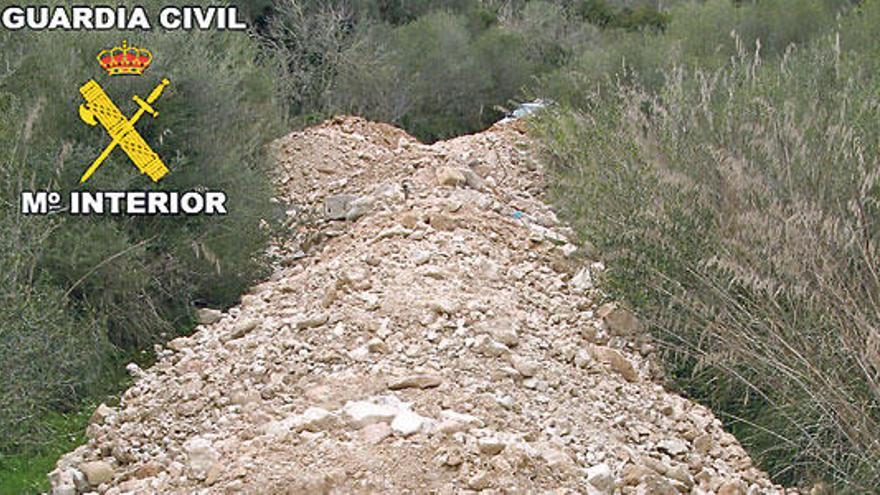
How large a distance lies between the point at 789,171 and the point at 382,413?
2.45 metres

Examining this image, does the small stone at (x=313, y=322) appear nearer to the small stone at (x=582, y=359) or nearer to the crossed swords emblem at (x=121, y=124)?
the small stone at (x=582, y=359)

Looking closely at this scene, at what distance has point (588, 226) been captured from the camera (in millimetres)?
6969

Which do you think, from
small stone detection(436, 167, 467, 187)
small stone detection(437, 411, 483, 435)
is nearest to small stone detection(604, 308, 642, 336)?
small stone detection(437, 411, 483, 435)

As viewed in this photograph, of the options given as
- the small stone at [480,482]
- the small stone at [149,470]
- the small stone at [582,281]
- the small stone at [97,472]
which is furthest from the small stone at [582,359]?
the small stone at [97,472]

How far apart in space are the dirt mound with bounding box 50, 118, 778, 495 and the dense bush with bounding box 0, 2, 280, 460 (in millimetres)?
390

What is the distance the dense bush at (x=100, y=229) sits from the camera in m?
6.33

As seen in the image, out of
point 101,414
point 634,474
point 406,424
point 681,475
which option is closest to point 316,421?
point 406,424

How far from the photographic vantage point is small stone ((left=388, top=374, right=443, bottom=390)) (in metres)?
5.29

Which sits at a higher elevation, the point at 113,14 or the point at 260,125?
the point at 113,14

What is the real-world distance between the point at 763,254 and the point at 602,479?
174 cm

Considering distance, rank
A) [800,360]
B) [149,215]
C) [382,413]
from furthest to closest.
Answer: [149,215], [800,360], [382,413]

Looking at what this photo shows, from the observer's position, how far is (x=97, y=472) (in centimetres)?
543

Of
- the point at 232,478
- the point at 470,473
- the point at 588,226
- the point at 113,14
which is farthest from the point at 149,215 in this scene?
the point at 470,473

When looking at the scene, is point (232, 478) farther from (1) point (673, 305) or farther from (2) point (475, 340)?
(1) point (673, 305)
